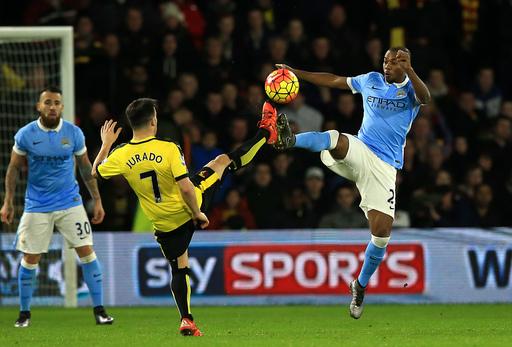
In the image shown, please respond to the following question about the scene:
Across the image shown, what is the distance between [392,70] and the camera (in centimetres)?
1008

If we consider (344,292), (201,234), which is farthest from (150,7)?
(344,292)

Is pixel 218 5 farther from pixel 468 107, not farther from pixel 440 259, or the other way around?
pixel 440 259

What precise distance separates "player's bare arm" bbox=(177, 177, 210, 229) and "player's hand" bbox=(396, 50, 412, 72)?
7.08ft

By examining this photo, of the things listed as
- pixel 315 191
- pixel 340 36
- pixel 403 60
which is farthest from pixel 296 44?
pixel 403 60

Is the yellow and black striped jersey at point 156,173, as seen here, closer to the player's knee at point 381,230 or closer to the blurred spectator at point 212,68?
the player's knee at point 381,230

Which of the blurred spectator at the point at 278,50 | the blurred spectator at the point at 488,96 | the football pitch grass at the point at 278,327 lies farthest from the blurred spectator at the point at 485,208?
the blurred spectator at the point at 278,50

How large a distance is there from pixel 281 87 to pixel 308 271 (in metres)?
4.15

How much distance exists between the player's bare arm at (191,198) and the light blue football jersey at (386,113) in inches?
88.3

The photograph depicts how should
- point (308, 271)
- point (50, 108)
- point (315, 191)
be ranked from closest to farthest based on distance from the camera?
point (50, 108) < point (308, 271) < point (315, 191)

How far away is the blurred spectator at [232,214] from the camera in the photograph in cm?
1441

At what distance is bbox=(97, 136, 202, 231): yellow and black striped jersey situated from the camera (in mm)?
8812

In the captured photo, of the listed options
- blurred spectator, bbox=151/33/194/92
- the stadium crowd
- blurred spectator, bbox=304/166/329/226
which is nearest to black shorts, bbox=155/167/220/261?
the stadium crowd

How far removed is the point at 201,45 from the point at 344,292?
443cm

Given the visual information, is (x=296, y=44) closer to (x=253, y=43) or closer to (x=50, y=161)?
(x=253, y=43)
